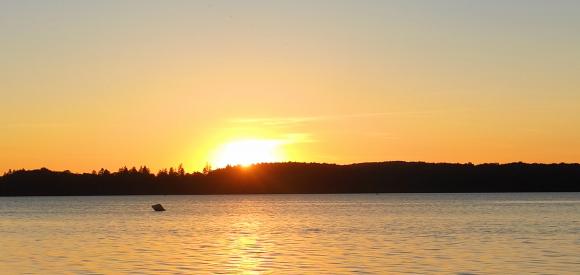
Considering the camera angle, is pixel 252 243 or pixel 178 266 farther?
pixel 252 243

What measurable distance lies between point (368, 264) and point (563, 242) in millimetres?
27067

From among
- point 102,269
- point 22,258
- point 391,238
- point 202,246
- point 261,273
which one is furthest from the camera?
point 391,238

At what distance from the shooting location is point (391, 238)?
8581 centimetres

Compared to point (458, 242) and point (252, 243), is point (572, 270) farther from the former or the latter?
point (252, 243)

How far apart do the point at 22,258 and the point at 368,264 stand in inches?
999

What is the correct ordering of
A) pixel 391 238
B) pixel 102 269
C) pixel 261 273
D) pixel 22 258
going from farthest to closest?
1. pixel 391 238
2. pixel 22 258
3. pixel 102 269
4. pixel 261 273

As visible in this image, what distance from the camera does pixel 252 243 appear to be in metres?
79.2

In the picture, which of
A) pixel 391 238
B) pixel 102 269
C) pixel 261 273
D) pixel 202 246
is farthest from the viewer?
pixel 391 238

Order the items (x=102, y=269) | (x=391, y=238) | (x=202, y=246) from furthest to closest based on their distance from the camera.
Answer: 1. (x=391, y=238)
2. (x=202, y=246)
3. (x=102, y=269)

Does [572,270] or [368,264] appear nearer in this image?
[572,270]

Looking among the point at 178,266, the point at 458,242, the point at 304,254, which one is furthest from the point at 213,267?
the point at 458,242

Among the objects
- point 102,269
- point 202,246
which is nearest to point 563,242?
point 202,246

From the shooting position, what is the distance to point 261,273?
51281mm

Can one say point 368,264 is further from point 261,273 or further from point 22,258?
point 22,258
